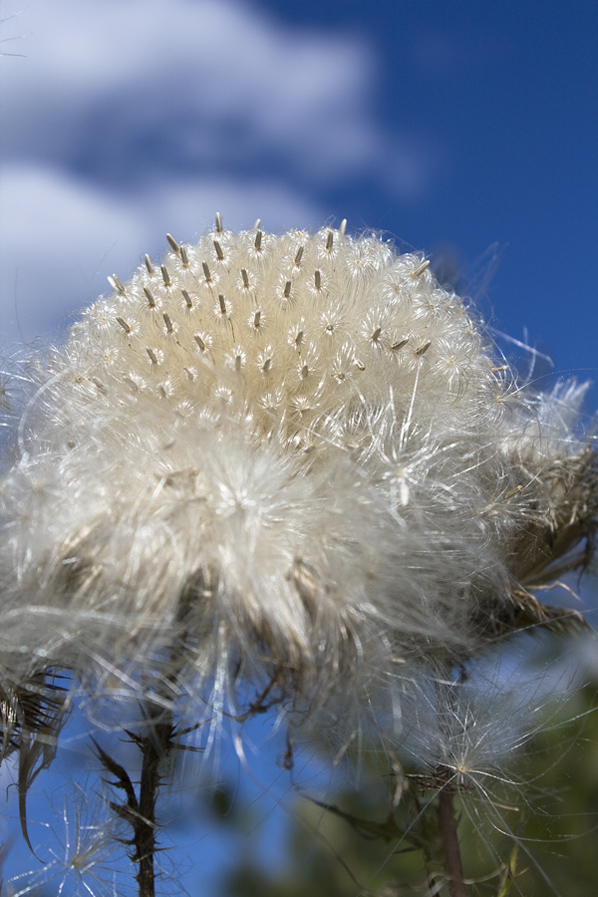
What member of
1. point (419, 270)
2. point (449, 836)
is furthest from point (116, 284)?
point (449, 836)

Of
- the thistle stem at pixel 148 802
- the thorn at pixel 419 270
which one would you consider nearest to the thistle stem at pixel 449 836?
the thistle stem at pixel 148 802

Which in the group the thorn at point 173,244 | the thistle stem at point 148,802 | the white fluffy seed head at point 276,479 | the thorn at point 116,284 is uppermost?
the thorn at point 173,244

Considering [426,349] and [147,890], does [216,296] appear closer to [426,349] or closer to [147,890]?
[426,349]

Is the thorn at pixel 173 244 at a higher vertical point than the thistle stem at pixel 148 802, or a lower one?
higher

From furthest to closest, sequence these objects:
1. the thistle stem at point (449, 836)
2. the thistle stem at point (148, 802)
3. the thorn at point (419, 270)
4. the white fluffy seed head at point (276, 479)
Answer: the thorn at point (419, 270) → the thistle stem at point (449, 836) → the thistle stem at point (148, 802) → the white fluffy seed head at point (276, 479)

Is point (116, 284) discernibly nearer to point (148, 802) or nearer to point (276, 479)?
point (276, 479)

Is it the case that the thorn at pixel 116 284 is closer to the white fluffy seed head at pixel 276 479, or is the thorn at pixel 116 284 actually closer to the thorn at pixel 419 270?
the white fluffy seed head at pixel 276 479

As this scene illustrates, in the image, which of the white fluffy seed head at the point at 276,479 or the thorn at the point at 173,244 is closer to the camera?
the white fluffy seed head at the point at 276,479
